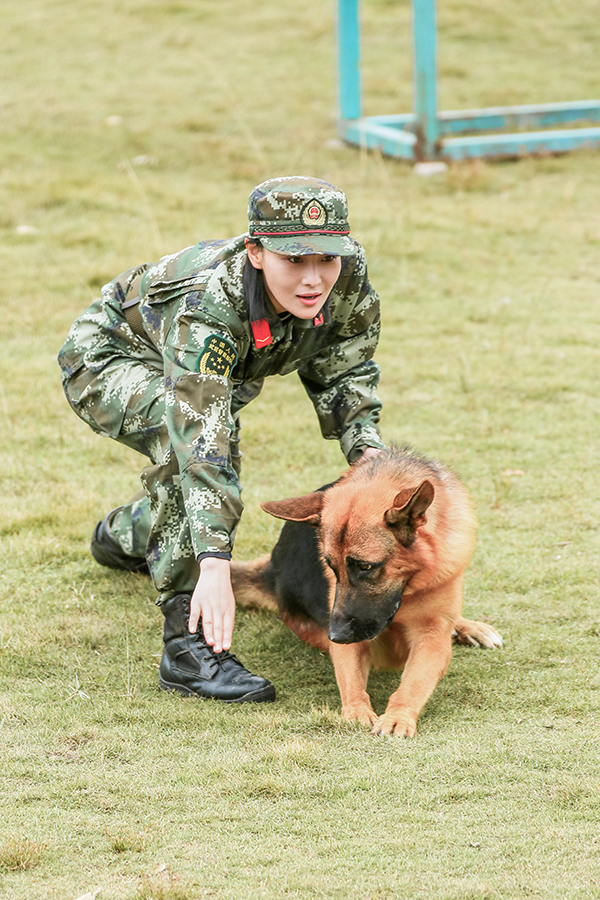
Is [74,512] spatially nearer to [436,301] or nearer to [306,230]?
[306,230]

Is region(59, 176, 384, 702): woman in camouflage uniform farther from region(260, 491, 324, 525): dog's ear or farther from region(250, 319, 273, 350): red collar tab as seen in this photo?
region(260, 491, 324, 525): dog's ear

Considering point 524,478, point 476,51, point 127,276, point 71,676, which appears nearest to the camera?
point 71,676

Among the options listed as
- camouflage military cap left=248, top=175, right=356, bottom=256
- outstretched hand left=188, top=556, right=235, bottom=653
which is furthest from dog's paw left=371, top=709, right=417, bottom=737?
camouflage military cap left=248, top=175, right=356, bottom=256

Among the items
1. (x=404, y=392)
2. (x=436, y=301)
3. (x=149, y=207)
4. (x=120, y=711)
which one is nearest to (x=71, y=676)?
(x=120, y=711)

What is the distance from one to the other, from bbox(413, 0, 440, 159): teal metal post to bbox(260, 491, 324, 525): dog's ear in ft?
27.9

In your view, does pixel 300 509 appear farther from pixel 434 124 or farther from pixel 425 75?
pixel 434 124

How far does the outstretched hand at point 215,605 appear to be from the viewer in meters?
3.16

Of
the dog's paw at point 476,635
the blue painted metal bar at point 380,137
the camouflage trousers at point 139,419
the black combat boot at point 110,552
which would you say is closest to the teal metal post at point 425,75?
the blue painted metal bar at point 380,137

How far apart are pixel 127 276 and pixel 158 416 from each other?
0.83 meters

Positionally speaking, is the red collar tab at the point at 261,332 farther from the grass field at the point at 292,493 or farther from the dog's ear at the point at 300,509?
the grass field at the point at 292,493

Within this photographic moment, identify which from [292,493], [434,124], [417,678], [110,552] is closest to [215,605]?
[417,678]

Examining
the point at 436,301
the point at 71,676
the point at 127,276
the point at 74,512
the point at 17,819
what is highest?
the point at 127,276

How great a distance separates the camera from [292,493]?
18.8 ft

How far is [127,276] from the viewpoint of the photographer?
4594mm
